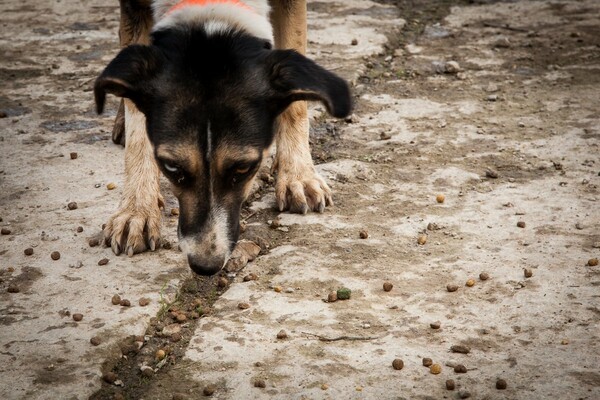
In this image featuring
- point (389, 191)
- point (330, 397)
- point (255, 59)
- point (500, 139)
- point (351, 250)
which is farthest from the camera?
point (500, 139)

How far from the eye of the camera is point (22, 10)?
7.25m

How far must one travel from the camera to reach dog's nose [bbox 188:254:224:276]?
3.29 meters

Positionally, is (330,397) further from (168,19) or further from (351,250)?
(168,19)

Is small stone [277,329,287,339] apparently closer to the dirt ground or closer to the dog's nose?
the dirt ground

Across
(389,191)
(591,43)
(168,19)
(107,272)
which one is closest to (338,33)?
(591,43)

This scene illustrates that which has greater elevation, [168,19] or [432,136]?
[168,19]

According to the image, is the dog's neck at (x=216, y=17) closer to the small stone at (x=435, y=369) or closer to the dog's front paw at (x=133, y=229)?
the dog's front paw at (x=133, y=229)

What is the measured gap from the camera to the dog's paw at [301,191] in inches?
160

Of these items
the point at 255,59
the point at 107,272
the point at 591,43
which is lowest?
the point at 107,272

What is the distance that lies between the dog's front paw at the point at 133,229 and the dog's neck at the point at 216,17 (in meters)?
0.87

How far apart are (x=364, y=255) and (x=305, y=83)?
0.83 m

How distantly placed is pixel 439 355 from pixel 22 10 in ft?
18.7

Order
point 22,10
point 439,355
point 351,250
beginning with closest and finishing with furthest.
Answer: point 439,355
point 351,250
point 22,10

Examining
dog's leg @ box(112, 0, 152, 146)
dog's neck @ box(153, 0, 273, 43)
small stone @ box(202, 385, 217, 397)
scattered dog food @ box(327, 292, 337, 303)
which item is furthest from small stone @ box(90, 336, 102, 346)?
dog's leg @ box(112, 0, 152, 146)
